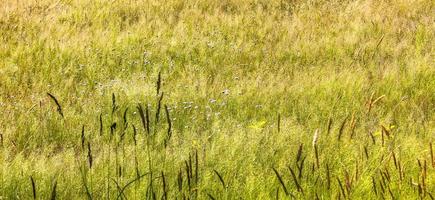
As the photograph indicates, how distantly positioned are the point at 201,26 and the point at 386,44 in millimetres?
2510

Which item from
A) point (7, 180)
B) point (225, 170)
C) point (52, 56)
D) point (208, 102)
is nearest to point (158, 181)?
point (225, 170)

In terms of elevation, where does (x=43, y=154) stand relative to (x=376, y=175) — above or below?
below

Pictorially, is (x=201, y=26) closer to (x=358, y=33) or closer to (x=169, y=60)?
(x=169, y=60)

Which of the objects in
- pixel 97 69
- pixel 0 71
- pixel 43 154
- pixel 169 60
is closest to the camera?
pixel 43 154

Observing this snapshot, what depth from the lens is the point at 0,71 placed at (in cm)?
555

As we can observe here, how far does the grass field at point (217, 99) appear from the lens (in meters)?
2.97

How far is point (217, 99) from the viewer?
511 centimetres

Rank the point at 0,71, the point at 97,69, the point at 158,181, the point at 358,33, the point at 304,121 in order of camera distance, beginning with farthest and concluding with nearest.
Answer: the point at 358,33 < the point at 97,69 < the point at 0,71 < the point at 304,121 < the point at 158,181

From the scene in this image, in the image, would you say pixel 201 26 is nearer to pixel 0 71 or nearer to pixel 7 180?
pixel 0 71

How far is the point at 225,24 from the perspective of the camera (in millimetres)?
7785

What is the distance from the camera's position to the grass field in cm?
297

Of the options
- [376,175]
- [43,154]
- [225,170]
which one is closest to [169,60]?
[43,154]

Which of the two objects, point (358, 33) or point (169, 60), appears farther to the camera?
point (358, 33)

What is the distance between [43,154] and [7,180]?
704 millimetres
